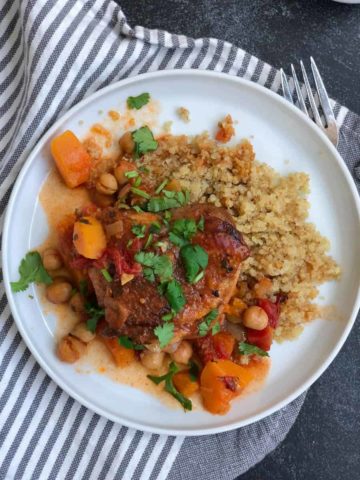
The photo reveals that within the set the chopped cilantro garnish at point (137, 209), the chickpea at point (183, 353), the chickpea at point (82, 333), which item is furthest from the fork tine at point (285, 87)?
the chickpea at point (82, 333)

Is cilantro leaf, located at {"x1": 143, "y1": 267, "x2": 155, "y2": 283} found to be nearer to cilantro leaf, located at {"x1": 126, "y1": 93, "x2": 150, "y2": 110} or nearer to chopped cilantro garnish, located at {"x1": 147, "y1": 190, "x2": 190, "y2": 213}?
chopped cilantro garnish, located at {"x1": 147, "y1": 190, "x2": 190, "y2": 213}

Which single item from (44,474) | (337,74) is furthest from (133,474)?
(337,74)

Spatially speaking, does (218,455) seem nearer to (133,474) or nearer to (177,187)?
(133,474)

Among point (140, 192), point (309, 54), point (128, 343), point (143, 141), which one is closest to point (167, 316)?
point (128, 343)

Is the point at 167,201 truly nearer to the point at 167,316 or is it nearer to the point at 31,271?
the point at 167,316

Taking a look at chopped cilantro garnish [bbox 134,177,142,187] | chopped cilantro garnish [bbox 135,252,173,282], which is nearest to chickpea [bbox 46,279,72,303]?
chopped cilantro garnish [bbox 135,252,173,282]
